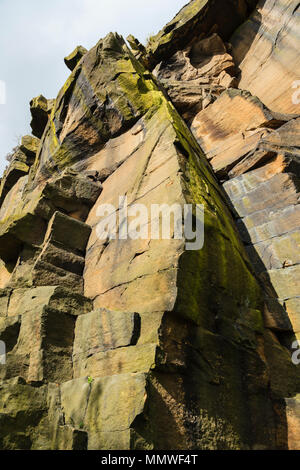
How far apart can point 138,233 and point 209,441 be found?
250cm

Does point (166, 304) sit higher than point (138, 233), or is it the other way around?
point (138, 233)

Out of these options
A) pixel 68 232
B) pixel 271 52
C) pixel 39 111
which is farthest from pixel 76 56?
pixel 68 232

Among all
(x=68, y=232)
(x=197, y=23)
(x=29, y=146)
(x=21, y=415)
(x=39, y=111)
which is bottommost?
(x=21, y=415)

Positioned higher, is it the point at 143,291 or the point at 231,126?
the point at 231,126

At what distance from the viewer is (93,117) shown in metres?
7.82

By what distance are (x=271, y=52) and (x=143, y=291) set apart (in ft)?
32.8

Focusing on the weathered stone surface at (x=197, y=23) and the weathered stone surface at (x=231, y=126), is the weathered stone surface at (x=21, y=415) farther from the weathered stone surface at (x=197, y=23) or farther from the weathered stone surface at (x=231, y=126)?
the weathered stone surface at (x=197, y=23)

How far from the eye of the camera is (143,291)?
422cm

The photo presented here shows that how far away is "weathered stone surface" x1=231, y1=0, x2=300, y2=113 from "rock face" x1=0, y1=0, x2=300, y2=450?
1.97m

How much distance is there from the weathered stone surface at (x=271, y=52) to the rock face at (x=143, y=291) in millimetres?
1968

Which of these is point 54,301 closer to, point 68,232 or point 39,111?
point 68,232

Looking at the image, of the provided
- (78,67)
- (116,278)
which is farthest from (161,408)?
(78,67)
